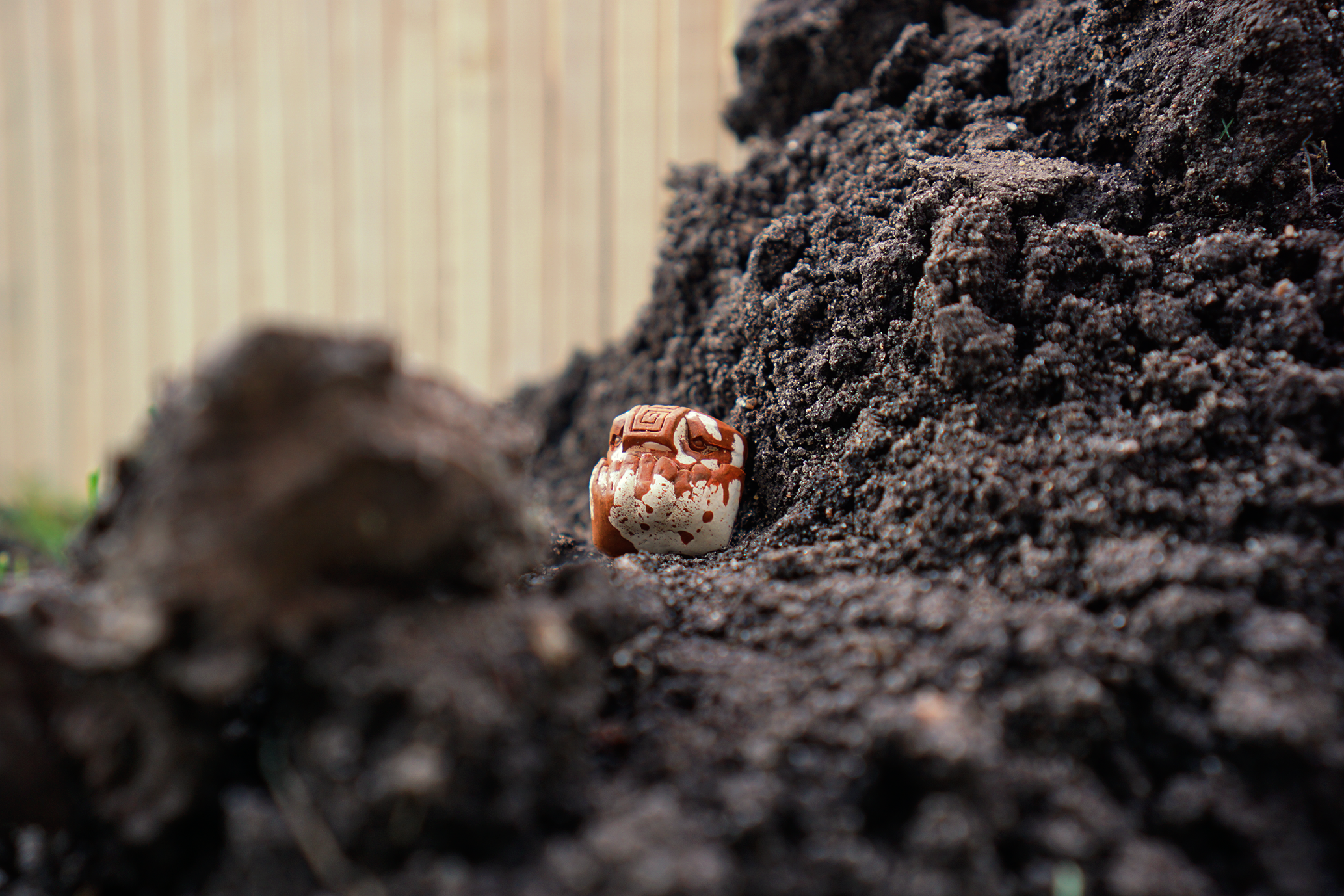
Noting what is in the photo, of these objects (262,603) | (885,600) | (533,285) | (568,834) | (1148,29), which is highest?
(1148,29)

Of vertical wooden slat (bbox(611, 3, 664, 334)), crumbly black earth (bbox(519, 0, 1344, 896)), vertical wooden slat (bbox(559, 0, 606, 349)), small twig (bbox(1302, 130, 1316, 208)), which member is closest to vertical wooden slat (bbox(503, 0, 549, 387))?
vertical wooden slat (bbox(559, 0, 606, 349))

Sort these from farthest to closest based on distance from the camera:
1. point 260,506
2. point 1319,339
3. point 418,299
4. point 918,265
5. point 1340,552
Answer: point 418,299
point 918,265
point 1319,339
point 1340,552
point 260,506

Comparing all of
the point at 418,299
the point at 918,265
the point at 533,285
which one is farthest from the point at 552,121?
the point at 918,265

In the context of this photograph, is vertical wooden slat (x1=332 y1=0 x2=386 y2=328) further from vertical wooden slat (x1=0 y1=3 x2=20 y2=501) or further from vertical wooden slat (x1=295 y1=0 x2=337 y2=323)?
vertical wooden slat (x1=0 y1=3 x2=20 y2=501)

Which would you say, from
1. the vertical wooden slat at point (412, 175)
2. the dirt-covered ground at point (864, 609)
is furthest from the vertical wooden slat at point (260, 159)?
the dirt-covered ground at point (864, 609)

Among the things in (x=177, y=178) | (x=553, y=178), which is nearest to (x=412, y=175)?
(x=553, y=178)

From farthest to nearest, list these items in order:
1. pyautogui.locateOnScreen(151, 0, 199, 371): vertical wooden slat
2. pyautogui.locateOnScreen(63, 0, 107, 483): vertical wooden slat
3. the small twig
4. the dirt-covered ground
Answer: pyautogui.locateOnScreen(63, 0, 107, 483): vertical wooden slat < pyautogui.locateOnScreen(151, 0, 199, 371): vertical wooden slat < the small twig < the dirt-covered ground

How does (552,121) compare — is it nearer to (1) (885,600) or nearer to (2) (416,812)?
(1) (885,600)
